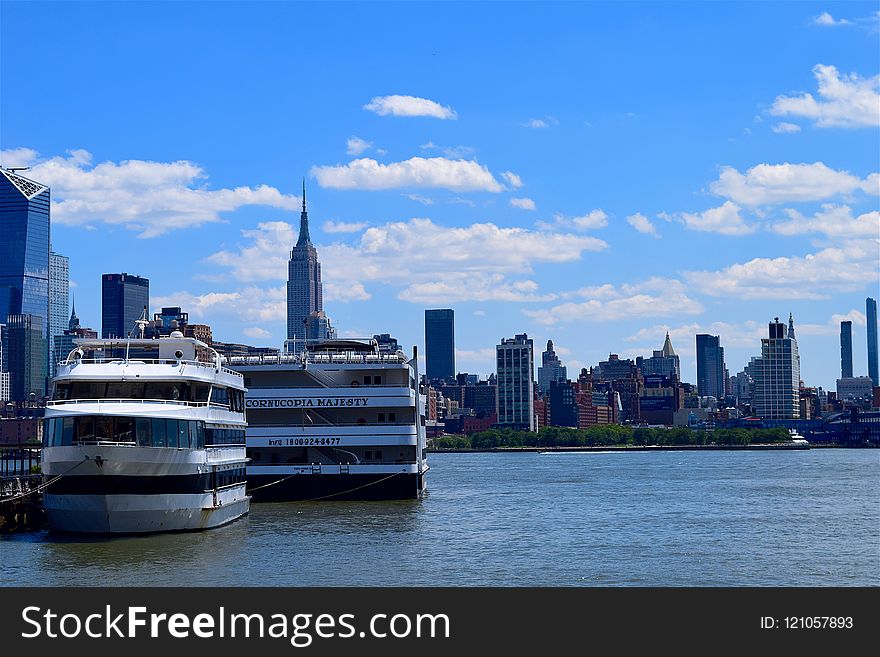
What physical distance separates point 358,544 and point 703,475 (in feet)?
281

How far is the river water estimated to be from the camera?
4091 centimetres

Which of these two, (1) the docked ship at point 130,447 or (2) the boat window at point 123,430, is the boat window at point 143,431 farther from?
(2) the boat window at point 123,430

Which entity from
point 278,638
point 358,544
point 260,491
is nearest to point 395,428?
point 260,491

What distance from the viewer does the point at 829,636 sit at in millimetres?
24641

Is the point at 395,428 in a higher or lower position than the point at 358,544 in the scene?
higher

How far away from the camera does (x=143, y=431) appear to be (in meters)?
48.0

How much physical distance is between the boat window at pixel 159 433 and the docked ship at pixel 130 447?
4 centimetres

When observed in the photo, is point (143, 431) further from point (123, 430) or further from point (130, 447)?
point (130, 447)

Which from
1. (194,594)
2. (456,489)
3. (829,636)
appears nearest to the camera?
(829,636)

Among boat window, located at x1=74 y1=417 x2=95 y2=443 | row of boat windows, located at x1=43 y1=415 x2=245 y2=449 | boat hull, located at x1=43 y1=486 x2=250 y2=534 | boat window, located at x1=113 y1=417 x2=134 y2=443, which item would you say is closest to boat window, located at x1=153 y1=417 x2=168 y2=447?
row of boat windows, located at x1=43 y1=415 x2=245 y2=449

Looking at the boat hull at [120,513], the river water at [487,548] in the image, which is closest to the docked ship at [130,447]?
the boat hull at [120,513]

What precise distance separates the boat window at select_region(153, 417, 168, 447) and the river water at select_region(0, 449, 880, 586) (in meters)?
3.86

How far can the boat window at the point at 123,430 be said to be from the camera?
47719 mm

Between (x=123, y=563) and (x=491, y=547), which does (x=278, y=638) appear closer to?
(x=123, y=563)
